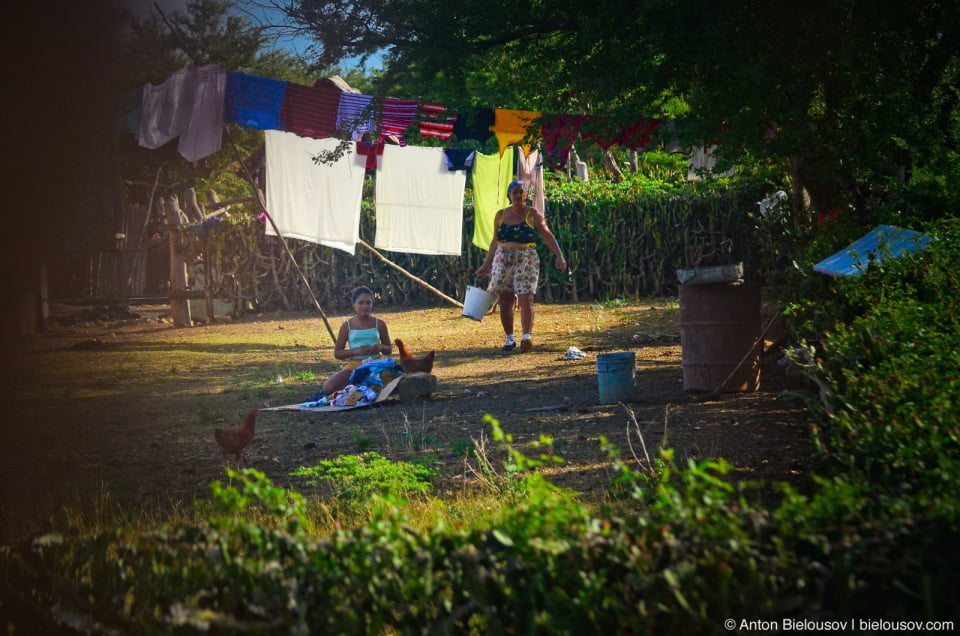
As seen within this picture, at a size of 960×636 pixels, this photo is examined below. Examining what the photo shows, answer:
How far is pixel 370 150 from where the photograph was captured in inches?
561

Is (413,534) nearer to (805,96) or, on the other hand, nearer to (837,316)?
(837,316)

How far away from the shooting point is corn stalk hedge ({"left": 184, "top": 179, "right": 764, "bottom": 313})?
16953mm

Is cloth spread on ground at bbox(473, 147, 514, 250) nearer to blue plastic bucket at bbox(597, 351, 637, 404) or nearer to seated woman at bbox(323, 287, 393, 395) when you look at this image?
seated woman at bbox(323, 287, 393, 395)

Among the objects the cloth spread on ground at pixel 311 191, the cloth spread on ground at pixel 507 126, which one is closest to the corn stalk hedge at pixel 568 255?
the cloth spread on ground at pixel 311 191

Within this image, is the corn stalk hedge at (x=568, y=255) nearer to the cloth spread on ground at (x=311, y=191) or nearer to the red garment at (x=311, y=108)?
the cloth spread on ground at (x=311, y=191)

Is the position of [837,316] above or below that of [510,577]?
above

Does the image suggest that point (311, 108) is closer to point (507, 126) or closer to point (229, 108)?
point (229, 108)

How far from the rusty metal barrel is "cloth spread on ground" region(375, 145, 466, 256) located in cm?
812

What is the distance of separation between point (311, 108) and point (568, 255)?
22.4ft

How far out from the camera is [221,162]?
19.2m

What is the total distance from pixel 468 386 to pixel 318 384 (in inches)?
70.6

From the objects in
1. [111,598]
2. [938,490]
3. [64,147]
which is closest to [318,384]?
[64,147]

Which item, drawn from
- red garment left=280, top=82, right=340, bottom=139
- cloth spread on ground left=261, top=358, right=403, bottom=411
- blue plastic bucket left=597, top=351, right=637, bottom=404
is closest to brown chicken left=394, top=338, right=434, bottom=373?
cloth spread on ground left=261, top=358, right=403, bottom=411

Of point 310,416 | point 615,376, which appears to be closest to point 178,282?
point 310,416
